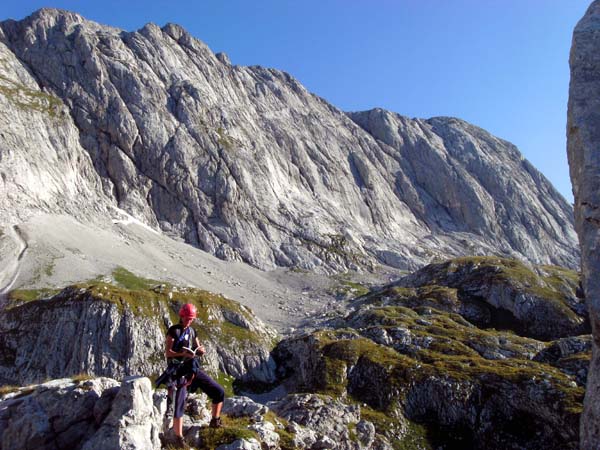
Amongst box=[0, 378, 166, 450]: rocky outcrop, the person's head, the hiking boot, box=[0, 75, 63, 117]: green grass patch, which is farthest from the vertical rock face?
box=[0, 75, 63, 117]: green grass patch

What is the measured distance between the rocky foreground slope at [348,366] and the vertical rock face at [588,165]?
1092cm

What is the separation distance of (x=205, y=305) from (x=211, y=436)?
68.0 m

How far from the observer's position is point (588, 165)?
19.9 metres

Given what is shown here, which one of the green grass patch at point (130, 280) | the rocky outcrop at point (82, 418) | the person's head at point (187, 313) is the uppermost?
the green grass patch at point (130, 280)

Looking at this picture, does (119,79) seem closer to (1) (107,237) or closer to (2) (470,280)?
(1) (107,237)

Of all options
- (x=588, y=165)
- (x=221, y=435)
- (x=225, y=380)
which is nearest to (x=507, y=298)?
(x=225, y=380)

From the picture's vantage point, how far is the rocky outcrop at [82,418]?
13.0 m

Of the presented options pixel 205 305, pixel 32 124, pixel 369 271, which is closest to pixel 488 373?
pixel 205 305

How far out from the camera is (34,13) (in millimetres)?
195875

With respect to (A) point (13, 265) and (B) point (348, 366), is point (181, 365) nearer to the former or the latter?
(B) point (348, 366)

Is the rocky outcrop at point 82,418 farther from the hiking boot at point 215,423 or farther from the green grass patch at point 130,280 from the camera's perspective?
the green grass patch at point 130,280

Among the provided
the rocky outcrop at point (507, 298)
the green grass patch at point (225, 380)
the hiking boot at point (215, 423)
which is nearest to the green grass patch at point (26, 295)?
the green grass patch at point (225, 380)

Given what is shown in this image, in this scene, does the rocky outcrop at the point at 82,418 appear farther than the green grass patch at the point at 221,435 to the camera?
No

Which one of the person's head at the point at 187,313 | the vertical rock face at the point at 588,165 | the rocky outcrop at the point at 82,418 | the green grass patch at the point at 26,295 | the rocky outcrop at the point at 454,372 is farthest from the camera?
the green grass patch at the point at 26,295
